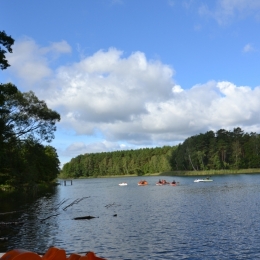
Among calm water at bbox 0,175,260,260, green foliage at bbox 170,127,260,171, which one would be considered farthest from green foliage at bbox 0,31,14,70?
green foliage at bbox 170,127,260,171

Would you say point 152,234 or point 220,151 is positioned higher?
point 220,151

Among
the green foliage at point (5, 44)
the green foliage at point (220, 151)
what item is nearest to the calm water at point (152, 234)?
the green foliage at point (5, 44)

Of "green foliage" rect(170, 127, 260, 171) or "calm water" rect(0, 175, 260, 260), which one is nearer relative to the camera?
"calm water" rect(0, 175, 260, 260)

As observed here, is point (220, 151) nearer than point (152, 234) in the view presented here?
No

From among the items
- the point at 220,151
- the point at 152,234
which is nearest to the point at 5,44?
the point at 152,234

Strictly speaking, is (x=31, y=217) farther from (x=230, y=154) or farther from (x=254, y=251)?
(x=230, y=154)

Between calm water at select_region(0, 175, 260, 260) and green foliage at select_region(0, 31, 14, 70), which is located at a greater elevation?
green foliage at select_region(0, 31, 14, 70)

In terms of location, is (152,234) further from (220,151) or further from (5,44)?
(220,151)

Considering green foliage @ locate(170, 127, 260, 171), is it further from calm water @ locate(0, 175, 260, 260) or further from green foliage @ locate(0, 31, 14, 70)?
green foliage @ locate(0, 31, 14, 70)

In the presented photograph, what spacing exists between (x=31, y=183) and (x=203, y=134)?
104833 millimetres

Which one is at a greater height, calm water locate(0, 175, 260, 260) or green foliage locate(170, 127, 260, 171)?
green foliage locate(170, 127, 260, 171)

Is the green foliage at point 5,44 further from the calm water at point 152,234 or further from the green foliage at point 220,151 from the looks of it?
the green foliage at point 220,151

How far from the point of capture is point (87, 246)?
21109 millimetres

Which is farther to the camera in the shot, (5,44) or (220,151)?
(220,151)
